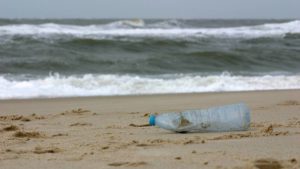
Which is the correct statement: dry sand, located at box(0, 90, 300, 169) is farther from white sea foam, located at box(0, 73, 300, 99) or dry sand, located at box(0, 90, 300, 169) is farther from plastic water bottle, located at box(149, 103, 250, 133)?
white sea foam, located at box(0, 73, 300, 99)

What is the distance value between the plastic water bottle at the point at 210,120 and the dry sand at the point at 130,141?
104mm

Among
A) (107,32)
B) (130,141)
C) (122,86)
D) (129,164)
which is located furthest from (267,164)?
(107,32)

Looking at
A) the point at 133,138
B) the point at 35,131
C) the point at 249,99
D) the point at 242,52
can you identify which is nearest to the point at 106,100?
the point at 249,99

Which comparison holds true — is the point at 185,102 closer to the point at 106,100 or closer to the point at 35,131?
the point at 106,100

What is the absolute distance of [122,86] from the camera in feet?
28.7

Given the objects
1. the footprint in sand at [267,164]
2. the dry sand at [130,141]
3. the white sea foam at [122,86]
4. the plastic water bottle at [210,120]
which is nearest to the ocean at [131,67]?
the white sea foam at [122,86]

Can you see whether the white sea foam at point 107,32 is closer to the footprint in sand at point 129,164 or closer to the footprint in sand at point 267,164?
the footprint in sand at point 129,164

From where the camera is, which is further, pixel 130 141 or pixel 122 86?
pixel 122 86

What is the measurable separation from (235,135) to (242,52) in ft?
40.8

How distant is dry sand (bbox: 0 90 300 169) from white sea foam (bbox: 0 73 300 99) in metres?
1.44

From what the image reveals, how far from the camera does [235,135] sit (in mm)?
4074

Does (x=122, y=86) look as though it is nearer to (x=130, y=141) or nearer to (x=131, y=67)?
(x=131, y=67)

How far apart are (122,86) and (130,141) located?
4826mm

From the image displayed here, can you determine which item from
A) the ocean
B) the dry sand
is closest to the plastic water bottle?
the dry sand
